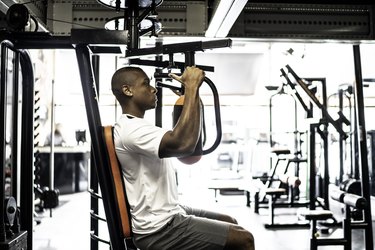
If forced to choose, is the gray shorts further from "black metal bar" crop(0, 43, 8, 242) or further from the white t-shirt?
"black metal bar" crop(0, 43, 8, 242)

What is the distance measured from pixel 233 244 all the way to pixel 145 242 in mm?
345

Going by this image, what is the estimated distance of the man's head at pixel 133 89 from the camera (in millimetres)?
1711

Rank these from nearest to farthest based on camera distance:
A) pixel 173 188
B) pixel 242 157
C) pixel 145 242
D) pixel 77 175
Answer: pixel 145 242 → pixel 173 188 → pixel 77 175 → pixel 242 157

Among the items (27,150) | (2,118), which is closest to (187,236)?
(2,118)

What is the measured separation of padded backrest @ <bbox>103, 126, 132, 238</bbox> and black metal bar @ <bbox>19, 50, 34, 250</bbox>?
0.77 m

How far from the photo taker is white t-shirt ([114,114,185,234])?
158 centimetres

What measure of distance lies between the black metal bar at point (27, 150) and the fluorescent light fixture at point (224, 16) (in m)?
1.16

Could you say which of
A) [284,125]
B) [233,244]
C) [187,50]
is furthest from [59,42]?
[284,125]

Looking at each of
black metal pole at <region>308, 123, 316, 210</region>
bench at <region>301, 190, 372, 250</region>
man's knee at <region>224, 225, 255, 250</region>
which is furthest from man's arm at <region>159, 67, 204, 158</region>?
black metal pole at <region>308, 123, 316, 210</region>

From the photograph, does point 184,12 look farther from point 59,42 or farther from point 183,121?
point 183,121

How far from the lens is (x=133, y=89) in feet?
5.62

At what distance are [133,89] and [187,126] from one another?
0.38 metres

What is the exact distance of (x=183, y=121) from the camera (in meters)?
1.45

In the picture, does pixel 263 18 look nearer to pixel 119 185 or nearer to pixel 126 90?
pixel 126 90
